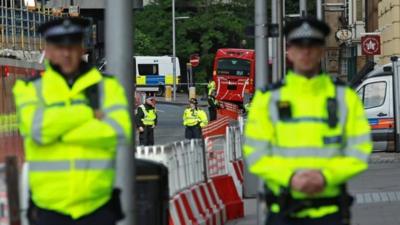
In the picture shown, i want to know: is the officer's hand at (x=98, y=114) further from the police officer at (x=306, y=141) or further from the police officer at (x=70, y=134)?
the police officer at (x=306, y=141)

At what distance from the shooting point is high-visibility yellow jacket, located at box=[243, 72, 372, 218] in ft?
18.1

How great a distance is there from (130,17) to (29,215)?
7.70 ft

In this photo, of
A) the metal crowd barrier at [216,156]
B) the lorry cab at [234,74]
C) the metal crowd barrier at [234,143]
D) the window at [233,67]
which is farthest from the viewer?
the window at [233,67]

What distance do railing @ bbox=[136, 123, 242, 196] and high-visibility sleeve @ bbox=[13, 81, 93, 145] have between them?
383 centimetres

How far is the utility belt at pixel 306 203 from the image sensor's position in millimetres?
5531

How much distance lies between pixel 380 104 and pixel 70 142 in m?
22.2

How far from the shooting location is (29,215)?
5.87m

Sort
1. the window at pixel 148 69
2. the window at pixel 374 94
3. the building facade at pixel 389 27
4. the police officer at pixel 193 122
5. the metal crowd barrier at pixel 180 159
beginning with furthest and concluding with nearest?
1. the window at pixel 148 69
2. the building facade at pixel 389 27
3. the police officer at pixel 193 122
4. the window at pixel 374 94
5. the metal crowd barrier at pixel 180 159

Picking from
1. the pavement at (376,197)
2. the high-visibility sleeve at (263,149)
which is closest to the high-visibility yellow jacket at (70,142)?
the high-visibility sleeve at (263,149)

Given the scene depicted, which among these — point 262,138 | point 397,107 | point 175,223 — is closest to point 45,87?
point 262,138

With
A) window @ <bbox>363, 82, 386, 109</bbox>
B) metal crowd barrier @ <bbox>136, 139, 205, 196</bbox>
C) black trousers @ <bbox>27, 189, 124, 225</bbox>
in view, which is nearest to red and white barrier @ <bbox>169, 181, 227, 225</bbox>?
metal crowd barrier @ <bbox>136, 139, 205, 196</bbox>

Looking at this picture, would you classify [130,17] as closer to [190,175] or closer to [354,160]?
[354,160]

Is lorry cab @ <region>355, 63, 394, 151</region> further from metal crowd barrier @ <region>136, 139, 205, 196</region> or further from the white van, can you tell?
the white van

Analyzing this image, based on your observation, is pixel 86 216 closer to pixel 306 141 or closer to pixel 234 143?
pixel 306 141
